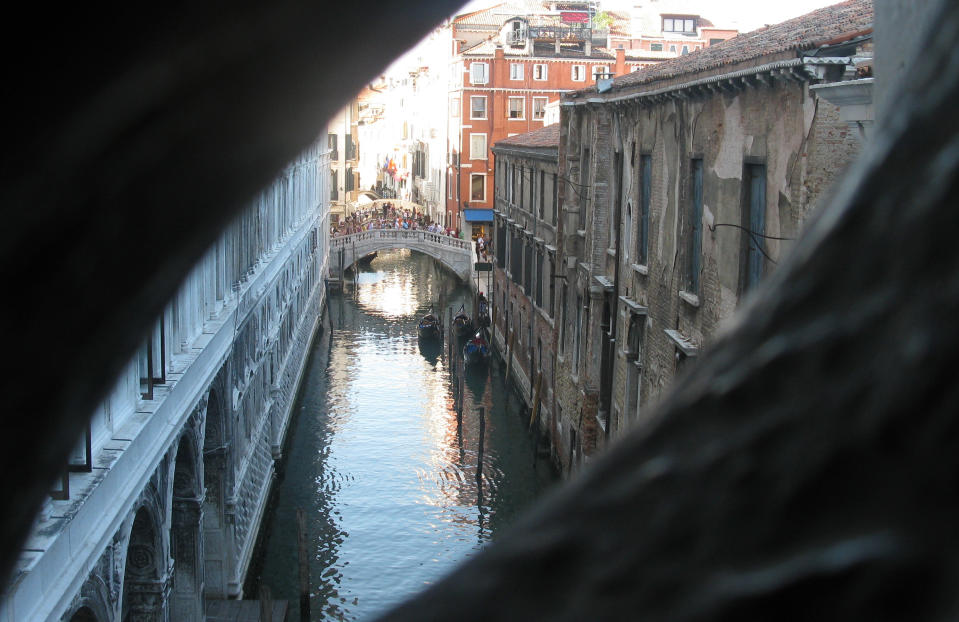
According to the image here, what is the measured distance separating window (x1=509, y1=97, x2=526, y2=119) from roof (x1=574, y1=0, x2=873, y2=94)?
112ft

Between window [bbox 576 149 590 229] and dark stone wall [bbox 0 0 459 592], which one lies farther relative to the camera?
window [bbox 576 149 590 229]

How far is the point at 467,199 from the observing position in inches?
2015

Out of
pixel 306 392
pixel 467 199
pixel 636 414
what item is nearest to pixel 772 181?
pixel 636 414

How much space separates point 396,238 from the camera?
49.2 metres

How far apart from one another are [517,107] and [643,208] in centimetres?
3448

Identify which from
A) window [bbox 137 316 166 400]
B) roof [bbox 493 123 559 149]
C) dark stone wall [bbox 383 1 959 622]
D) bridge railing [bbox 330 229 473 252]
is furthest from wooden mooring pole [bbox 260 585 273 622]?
bridge railing [bbox 330 229 473 252]

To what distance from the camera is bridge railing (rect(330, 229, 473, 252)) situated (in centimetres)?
4812

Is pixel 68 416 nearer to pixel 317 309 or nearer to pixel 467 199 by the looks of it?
pixel 317 309

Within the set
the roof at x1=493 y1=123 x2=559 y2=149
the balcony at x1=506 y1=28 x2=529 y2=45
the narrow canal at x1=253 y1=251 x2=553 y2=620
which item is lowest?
the narrow canal at x1=253 y1=251 x2=553 y2=620

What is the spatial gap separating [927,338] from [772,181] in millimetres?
9490

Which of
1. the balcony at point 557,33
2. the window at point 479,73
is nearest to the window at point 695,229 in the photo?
the window at point 479,73

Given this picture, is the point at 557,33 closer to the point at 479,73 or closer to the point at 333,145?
the point at 479,73

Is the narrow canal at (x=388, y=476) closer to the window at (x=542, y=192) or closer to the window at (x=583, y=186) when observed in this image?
the window at (x=542, y=192)

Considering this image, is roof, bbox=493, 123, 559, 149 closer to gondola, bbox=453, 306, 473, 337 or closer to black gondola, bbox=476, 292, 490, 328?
gondola, bbox=453, 306, 473, 337
